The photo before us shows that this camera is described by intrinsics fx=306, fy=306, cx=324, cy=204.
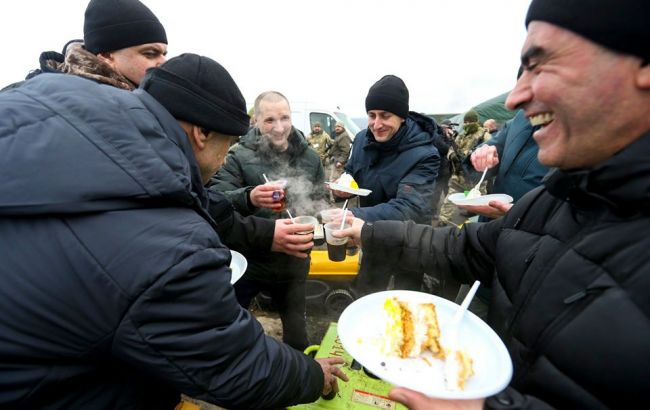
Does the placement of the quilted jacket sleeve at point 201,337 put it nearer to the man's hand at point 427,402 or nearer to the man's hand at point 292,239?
the man's hand at point 427,402

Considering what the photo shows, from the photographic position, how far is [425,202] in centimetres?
328

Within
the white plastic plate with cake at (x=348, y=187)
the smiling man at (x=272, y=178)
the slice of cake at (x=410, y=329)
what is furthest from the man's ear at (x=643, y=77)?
the smiling man at (x=272, y=178)

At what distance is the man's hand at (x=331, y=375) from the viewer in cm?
180

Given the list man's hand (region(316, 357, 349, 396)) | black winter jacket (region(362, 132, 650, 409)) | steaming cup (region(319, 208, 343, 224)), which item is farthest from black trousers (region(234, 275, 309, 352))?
black winter jacket (region(362, 132, 650, 409))

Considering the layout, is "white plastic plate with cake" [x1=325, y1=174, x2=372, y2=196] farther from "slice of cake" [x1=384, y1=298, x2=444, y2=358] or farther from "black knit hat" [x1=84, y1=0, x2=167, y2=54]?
"black knit hat" [x1=84, y1=0, x2=167, y2=54]

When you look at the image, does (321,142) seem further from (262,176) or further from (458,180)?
(262,176)

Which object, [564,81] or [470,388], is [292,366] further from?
[564,81]

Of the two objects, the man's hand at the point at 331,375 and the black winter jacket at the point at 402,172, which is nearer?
the man's hand at the point at 331,375

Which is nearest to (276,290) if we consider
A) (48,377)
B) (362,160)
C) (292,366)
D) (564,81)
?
(362,160)

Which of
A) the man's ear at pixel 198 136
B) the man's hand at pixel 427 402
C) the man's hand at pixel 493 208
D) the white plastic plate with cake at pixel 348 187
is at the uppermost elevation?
the man's ear at pixel 198 136

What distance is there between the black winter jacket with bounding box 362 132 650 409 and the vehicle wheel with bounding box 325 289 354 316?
2895 mm

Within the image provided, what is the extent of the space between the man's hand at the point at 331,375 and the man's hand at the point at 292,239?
893 mm

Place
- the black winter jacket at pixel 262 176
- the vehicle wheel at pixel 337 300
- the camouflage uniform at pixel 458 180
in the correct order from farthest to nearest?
the camouflage uniform at pixel 458 180 < the vehicle wheel at pixel 337 300 < the black winter jacket at pixel 262 176

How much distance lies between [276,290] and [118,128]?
275 centimetres
